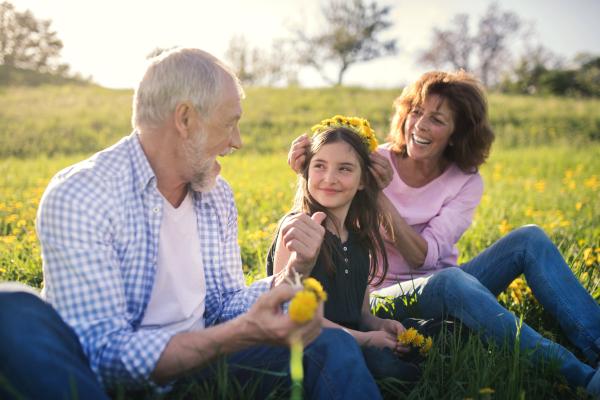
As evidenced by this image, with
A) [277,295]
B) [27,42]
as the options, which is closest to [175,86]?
[277,295]

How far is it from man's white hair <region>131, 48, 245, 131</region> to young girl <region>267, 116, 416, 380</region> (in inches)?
30.1

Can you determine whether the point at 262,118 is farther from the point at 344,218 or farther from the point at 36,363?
the point at 36,363

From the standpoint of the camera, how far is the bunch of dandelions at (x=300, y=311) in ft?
3.71

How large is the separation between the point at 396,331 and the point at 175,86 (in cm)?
152

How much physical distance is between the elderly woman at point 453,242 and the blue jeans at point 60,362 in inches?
35.3

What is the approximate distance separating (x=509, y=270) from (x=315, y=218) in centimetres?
137

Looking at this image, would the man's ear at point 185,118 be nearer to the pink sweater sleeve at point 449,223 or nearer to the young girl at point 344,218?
the young girl at point 344,218

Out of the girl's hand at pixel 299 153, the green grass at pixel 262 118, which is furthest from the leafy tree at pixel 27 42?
the girl's hand at pixel 299 153

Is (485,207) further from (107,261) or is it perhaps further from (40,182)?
(40,182)

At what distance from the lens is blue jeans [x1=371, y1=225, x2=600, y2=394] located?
1936 millimetres

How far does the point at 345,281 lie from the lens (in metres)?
2.18

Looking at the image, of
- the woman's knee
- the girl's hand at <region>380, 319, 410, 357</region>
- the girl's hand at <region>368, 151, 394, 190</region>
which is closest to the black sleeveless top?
the girl's hand at <region>380, 319, 410, 357</region>

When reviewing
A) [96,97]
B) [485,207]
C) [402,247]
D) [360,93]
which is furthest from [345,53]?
[402,247]

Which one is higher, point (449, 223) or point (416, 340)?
point (449, 223)
